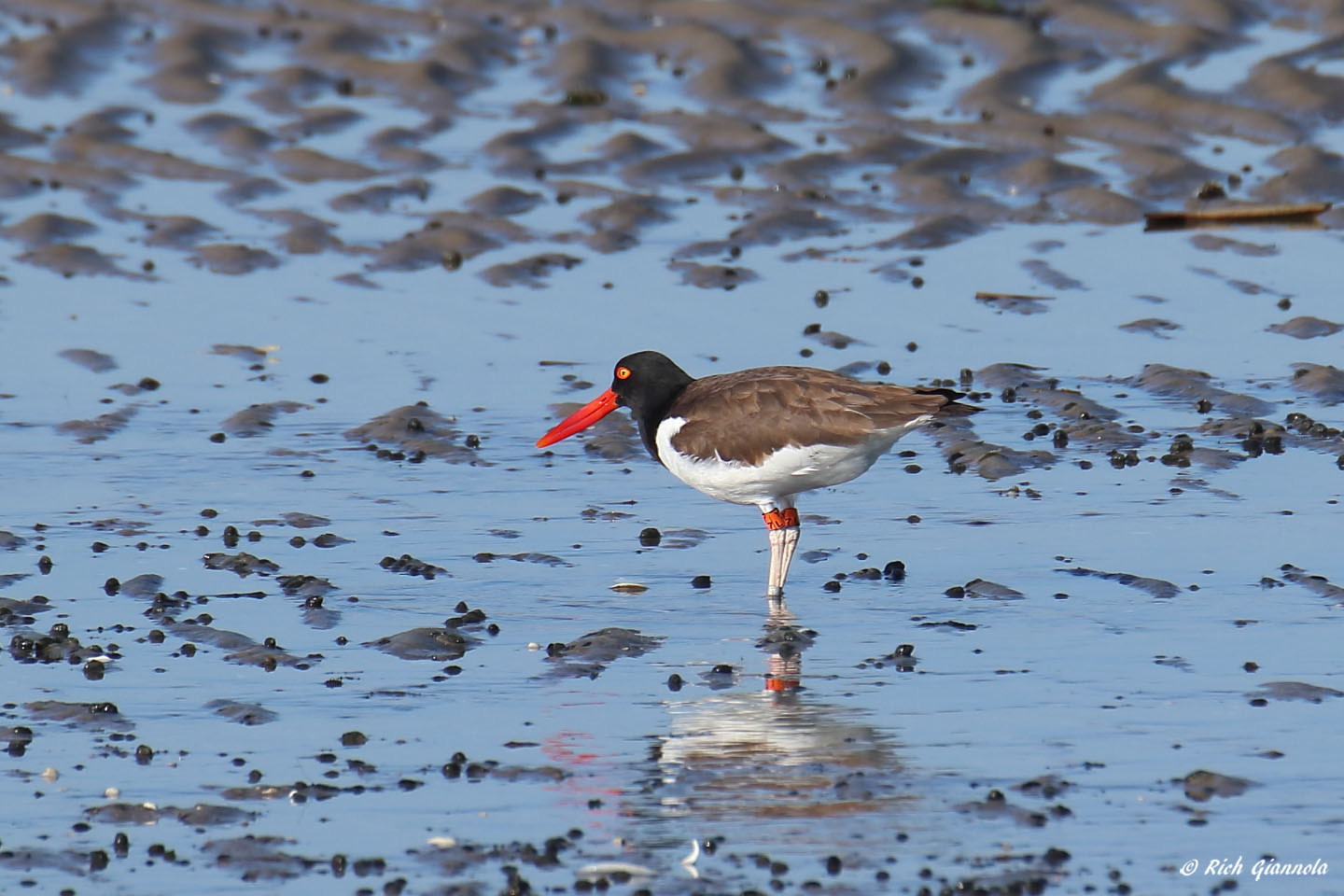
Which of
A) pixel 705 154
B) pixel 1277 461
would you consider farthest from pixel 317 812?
pixel 705 154

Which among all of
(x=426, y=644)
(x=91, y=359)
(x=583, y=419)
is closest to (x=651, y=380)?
(x=583, y=419)

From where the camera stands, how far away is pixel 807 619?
10.0m

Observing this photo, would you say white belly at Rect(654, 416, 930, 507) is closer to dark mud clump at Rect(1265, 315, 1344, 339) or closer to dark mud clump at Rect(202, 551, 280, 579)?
dark mud clump at Rect(202, 551, 280, 579)

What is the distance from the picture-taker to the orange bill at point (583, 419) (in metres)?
11.8

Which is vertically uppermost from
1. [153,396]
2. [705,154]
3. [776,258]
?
[705,154]

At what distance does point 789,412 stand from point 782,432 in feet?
0.41

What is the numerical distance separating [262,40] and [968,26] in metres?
8.13

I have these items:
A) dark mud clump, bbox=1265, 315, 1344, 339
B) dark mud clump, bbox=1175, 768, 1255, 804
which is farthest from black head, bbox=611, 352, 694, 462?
dark mud clump, bbox=1265, 315, 1344, 339

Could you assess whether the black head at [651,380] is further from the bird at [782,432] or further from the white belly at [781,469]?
the white belly at [781,469]

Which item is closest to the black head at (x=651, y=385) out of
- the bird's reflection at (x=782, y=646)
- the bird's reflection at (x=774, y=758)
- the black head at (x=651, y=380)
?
the black head at (x=651, y=380)

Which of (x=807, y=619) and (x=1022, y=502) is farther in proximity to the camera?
(x=1022, y=502)

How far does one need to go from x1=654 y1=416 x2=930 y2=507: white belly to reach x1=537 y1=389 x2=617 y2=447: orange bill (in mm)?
919

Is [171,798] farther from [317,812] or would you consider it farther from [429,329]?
[429,329]

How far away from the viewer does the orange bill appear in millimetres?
11828
